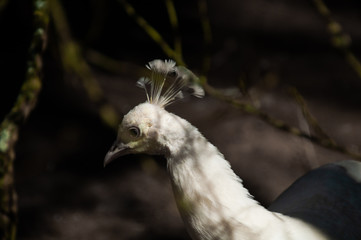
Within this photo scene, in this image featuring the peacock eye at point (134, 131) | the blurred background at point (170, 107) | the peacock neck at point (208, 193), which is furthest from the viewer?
the blurred background at point (170, 107)

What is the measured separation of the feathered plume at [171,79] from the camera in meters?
1.84

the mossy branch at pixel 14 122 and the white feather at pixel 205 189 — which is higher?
the mossy branch at pixel 14 122

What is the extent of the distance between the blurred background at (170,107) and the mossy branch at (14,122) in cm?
67

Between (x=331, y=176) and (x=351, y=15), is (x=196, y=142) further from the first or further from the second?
(x=351, y=15)

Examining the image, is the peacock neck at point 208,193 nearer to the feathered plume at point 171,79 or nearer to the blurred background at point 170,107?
the feathered plume at point 171,79

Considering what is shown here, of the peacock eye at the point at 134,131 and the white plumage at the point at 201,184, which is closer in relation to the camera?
the white plumage at the point at 201,184

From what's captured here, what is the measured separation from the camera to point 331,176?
8.04ft

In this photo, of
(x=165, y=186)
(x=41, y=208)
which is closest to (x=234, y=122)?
(x=165, y=186)

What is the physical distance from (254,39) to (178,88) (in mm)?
3086

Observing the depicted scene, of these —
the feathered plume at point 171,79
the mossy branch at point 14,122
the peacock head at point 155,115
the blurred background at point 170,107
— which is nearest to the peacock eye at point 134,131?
the peacock head at point 155,115

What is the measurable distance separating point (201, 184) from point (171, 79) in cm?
40

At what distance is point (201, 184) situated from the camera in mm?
1692

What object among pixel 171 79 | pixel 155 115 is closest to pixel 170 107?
pixel 171 79

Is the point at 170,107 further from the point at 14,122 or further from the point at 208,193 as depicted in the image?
the point at 208,193
